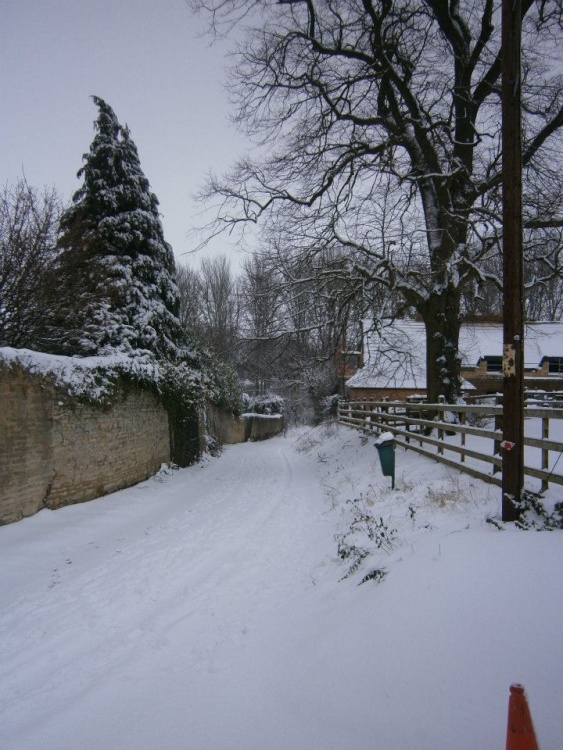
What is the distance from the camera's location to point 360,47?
38.2 ft

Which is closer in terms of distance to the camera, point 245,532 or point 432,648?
point 432,648

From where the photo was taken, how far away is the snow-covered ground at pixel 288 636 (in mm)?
2545

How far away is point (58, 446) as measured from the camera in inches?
310

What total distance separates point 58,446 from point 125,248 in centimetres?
907

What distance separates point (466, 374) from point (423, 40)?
2652 centimetres

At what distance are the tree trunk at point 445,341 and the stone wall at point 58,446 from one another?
25.1ft

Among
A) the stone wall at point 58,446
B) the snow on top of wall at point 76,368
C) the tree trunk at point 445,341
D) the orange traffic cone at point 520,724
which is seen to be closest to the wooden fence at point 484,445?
the tree trunk at point 445,341

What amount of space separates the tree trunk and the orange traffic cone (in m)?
10.6

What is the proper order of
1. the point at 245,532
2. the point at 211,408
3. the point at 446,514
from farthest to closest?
the point at 211,408 → the point at 245,532 → the point at 446,514

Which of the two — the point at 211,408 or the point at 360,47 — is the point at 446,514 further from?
the point at 211,408

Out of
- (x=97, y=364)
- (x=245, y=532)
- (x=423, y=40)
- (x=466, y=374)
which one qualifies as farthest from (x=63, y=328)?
(x=466, y=374)

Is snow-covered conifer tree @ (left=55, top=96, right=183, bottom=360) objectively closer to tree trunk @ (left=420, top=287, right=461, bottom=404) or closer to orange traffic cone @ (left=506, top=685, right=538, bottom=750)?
tree trunk @ (left=420, top=287, right=461, bottom=404)

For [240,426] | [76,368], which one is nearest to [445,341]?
A: [76,368]

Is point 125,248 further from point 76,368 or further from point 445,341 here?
point 445,341
